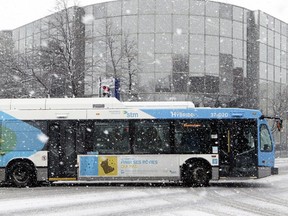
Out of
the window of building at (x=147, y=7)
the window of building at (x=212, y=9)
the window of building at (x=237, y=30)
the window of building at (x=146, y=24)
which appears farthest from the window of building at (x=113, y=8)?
the window of building at (x=237, y=30)

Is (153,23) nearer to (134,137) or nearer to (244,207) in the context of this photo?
(134,137)

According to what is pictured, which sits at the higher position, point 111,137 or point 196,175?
point 111,137

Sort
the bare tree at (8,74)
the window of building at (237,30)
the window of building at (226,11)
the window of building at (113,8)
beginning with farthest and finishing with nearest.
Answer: the window of building at (237,30), the window of building at (226,11), the window of building at (113,8), the bare tree at (8,74)

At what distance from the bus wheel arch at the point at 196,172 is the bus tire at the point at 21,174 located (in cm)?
502

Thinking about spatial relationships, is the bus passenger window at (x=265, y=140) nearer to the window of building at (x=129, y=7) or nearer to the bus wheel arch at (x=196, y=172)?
the bus wheel arch at (x=196, y=172)

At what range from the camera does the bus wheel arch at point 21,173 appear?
16.2 meters

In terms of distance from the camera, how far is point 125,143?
16.5m

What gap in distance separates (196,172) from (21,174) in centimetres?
579

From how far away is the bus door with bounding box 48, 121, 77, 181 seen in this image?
16.2 m

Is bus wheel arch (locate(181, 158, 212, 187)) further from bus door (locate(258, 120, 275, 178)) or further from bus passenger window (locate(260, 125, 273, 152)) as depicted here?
bus passenger window (locate(260, 125, 273, 152))

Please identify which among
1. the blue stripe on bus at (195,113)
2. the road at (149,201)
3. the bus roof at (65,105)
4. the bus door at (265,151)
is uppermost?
the bus roof at (65,105)

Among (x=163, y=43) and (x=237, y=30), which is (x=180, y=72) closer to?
(x=163, y=43)

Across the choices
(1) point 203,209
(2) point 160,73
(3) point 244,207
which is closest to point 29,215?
(1) point 203,209

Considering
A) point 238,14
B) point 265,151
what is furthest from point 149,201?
point 238,14
